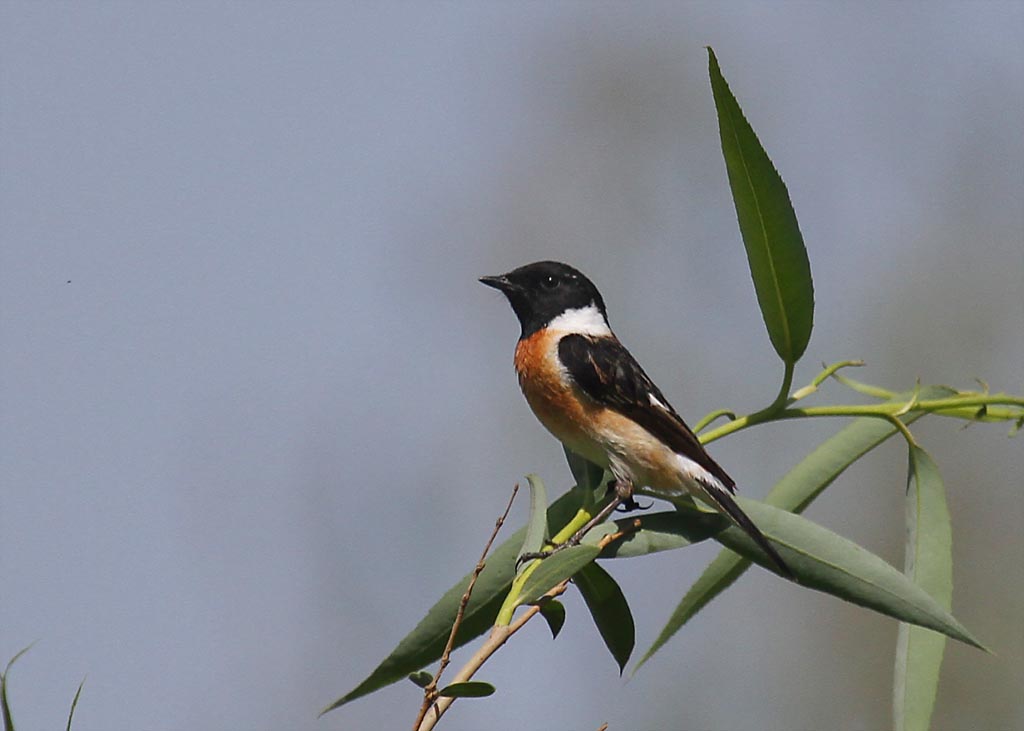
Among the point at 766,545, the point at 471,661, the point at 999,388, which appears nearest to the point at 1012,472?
the point at 999,388

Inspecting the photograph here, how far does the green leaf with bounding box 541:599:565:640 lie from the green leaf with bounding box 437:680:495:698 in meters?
0.40

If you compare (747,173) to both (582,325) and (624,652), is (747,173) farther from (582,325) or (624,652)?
(582,325)

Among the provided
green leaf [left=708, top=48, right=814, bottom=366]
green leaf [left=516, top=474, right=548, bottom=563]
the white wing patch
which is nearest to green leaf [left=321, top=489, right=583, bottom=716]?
green leaf [left=516, top=474, right=548, bottom=563]

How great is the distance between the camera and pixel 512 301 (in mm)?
4312

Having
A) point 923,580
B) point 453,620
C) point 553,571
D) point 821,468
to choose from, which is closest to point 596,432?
point 821,468

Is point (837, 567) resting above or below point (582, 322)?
below

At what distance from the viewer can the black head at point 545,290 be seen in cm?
421

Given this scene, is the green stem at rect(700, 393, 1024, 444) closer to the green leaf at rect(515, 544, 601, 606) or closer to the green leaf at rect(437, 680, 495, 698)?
the green leaf at rect(515, 544, 601, 606)

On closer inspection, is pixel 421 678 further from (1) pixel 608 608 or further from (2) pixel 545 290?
(2) pixel 545 290

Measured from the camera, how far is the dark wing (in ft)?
10.9

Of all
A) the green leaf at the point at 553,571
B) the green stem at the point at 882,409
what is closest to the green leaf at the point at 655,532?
the green stem at the point at 882,409

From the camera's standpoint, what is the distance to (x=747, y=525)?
96.2 inches

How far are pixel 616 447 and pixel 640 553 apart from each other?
951 millimetres

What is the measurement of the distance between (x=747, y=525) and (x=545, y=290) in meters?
1.91
